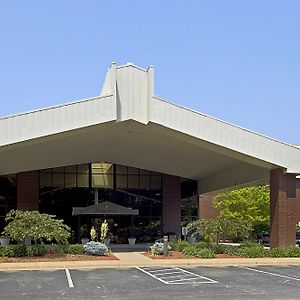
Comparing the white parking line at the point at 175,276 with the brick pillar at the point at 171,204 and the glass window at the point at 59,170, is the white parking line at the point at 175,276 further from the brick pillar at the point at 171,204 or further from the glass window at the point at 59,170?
the brick pillar at the point at 171,204

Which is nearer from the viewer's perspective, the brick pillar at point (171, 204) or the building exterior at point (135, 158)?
the building exterior at point (135, 158)

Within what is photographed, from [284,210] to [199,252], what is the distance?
4.70 metres

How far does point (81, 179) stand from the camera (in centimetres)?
3622

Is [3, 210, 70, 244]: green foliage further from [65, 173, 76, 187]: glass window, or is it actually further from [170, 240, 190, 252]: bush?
[65, 173, 76, 187]: glass window

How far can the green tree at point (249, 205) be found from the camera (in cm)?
4225

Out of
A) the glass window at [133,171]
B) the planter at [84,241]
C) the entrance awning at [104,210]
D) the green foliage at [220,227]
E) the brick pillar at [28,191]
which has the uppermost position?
the glass window at [133,171]

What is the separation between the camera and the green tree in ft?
139

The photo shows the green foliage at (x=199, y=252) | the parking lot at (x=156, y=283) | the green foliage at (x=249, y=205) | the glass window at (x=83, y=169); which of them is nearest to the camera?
the parking lot at (x=156, y=283)

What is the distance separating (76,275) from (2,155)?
11.5 m

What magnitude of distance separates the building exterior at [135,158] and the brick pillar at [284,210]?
47 mm

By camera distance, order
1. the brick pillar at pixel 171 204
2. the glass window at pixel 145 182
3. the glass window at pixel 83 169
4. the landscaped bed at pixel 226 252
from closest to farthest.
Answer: the landscaped bed at pixel 226 252
the glass window at pixel 83 169
the glass window at pixel 145 182
the brick pillar at pixel 171 204

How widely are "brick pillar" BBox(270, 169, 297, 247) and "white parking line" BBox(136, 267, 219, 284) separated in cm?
792

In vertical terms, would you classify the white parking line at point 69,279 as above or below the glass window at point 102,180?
below

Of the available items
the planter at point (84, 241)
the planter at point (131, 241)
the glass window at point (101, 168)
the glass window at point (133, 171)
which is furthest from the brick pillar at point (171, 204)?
the planter at point (84, 241)
